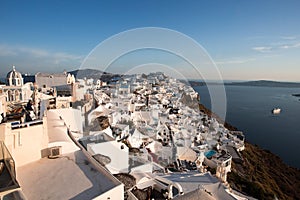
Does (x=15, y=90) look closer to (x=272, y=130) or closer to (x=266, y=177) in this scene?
(x=266, y=177)

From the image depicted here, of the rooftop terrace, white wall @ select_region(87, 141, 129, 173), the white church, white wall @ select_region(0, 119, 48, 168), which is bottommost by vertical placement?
white wall @ select_region(87, 141, 129, 173)

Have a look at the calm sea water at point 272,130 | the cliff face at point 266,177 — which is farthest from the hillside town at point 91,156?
the calm sea water at point 272,130

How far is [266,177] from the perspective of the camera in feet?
28.8

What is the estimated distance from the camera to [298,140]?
1505 centimetres

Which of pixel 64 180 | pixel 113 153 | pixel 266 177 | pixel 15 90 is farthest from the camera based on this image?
pixel 266 177

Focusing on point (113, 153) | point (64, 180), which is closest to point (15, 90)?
point (113, 153)

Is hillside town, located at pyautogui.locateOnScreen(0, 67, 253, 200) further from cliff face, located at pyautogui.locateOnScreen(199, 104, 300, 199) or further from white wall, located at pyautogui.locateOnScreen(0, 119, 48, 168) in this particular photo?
cliff face, located at pyautogui.locateOnScreen(199, 104, 300, 199)

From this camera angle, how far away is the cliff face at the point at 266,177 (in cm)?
609

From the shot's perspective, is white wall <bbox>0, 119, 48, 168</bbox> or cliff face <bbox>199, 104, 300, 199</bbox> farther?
cliff face <bbox>199, 104, 300, 199</bbox>

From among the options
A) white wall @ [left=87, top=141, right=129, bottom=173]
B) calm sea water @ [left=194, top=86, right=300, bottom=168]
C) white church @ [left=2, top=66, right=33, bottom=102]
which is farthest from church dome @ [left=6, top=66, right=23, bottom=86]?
calm sea water @ [left=194, top=86, right=300, bottom=168]

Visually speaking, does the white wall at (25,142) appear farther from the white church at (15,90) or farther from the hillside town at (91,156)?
the white church at (15,90)

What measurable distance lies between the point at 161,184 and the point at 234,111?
23.3 m

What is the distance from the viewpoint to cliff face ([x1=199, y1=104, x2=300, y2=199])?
6092 mm

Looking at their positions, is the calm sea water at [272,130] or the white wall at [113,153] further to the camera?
the calm sea water at [272,130]
